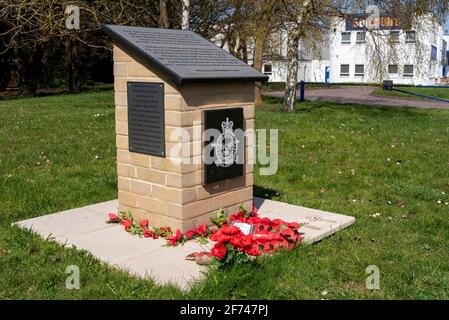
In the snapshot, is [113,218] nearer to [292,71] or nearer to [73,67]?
[292,71]

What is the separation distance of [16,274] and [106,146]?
6.25 m

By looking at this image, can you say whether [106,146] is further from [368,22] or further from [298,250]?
[368,22]

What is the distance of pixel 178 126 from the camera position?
5.01m

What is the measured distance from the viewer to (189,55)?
548cm

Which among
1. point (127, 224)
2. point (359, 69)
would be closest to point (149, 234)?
point (127, 224)

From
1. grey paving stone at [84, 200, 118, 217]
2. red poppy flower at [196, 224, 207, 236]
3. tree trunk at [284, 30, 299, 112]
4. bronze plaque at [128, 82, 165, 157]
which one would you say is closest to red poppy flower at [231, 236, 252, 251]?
red poppy flower at [196, 224, 207, 236]

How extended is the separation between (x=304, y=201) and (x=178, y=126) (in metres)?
2.58

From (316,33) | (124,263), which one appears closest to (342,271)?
(124,263)

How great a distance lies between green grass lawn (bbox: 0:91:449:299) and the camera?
13.7ft

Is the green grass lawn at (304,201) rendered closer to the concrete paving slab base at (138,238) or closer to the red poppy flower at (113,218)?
the concrete paving slab base at (138,238)

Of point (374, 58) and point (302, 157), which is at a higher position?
point (374, 58)

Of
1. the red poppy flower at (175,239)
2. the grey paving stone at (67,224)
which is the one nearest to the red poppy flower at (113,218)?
the grey paving stone at (67,224)

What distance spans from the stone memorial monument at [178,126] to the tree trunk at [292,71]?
11.0 meters

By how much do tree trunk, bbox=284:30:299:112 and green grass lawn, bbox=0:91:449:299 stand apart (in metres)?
3.20
